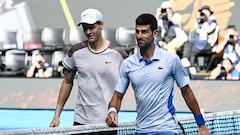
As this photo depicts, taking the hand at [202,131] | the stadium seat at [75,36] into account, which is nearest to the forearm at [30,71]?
the stadium seat at [75,36]

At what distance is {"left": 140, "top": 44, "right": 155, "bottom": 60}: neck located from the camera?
424 centimetres

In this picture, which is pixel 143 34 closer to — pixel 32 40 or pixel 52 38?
pixel 52 38

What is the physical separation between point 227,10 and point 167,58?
9.67 meters

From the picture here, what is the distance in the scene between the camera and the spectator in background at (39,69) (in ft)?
42.2

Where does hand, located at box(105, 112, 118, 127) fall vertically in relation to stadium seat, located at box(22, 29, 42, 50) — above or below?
above

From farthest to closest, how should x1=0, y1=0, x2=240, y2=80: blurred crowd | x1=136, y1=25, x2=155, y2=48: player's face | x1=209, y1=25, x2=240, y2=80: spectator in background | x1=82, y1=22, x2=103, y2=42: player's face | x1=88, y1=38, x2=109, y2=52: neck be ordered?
x1=0, y1=0, x2=240, y2=80: blurred crowd < x1=209, y1=25, x2=240, y2=80: spectator in background < x1=88, y1=38, x2=109, y2=52: neck < x1=82, y1=22, x2=103, y2=42: player's face < x1=136, y1=25, x2=155, y2=48: player's face

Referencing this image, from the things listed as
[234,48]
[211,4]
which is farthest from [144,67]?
[211,4]

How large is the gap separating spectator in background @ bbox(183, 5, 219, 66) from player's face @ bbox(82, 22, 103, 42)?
288 inches

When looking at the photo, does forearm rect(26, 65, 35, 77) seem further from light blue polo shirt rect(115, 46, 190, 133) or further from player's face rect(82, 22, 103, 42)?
light blue polo shirt rect(115, 46, 190, 133)

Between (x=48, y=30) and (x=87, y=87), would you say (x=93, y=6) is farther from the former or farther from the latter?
(x=87, y=87)

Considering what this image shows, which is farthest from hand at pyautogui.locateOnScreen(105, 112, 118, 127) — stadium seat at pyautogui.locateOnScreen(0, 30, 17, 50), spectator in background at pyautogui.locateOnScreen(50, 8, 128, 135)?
stadium seat at pyautogui.locateOnScreen(0, 30, 17, 50)

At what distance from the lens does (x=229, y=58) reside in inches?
470

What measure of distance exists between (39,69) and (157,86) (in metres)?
8.95

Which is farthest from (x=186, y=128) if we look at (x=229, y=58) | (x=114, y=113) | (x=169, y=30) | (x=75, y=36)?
(x=75, y=36)
